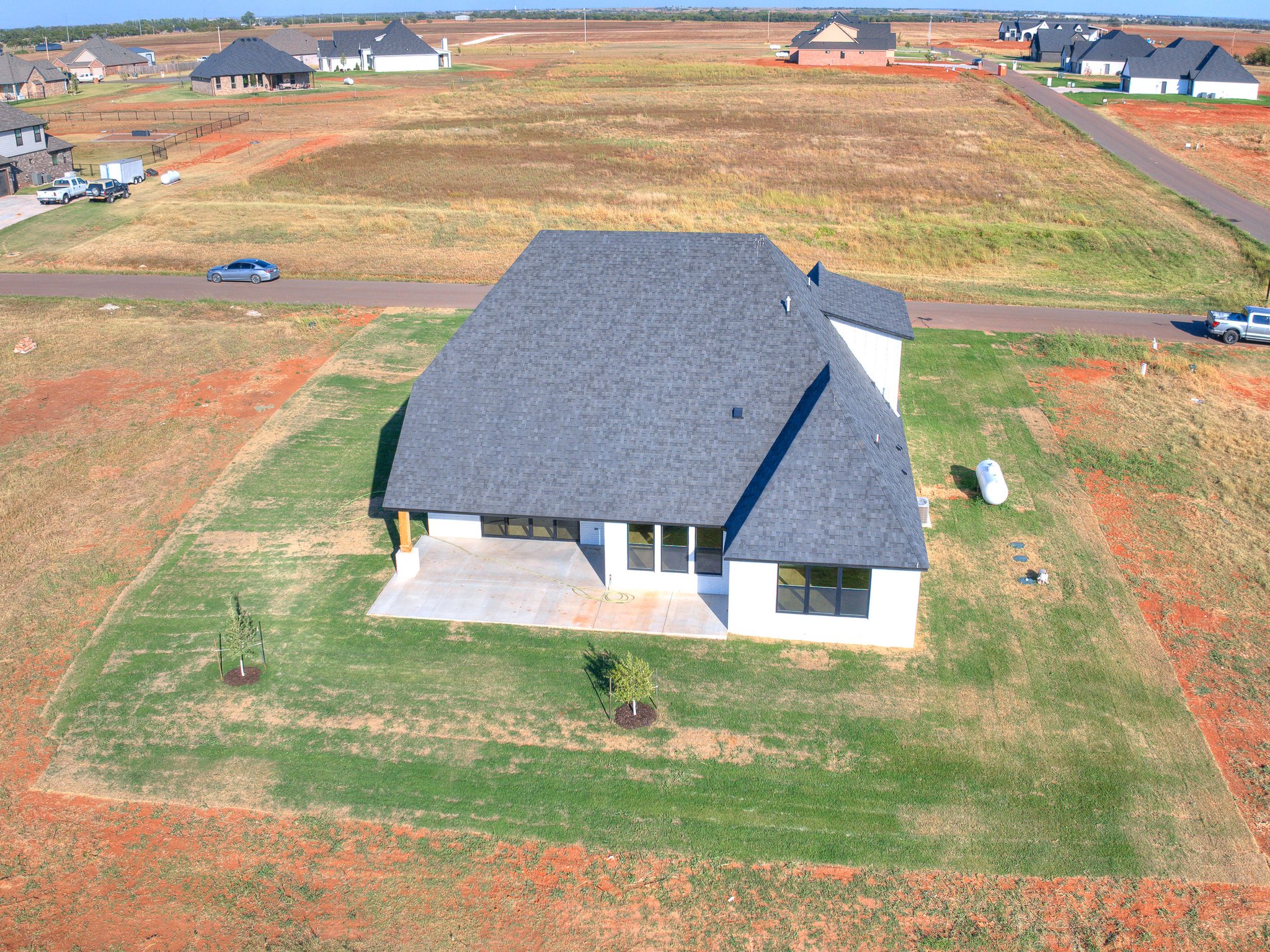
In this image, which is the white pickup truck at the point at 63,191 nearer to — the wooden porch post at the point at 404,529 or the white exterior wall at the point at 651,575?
the wooden porch post at the point at 404,529

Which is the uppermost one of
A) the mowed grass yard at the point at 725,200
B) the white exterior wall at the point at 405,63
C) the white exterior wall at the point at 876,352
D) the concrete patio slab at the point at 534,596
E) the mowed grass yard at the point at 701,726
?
the white exterior wall at the point at 405,63

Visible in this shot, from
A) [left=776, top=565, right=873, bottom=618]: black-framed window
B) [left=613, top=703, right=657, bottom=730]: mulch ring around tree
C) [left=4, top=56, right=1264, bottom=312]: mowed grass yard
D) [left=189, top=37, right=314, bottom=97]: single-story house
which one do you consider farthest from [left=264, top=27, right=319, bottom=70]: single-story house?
[left=613, top=703, right=657, bottom=730]: mulch ring around tree

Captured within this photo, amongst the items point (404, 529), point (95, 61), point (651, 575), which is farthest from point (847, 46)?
point (404, 529)

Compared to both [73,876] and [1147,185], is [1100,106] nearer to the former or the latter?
[1147,185]

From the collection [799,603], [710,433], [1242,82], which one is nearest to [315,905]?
[799,603]

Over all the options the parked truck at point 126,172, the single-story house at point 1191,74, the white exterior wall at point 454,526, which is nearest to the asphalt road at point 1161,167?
the single-story house at point 1191,74

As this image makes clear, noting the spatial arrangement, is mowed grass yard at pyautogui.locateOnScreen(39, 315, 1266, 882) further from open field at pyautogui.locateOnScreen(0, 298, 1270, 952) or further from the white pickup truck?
the white pickup truck
